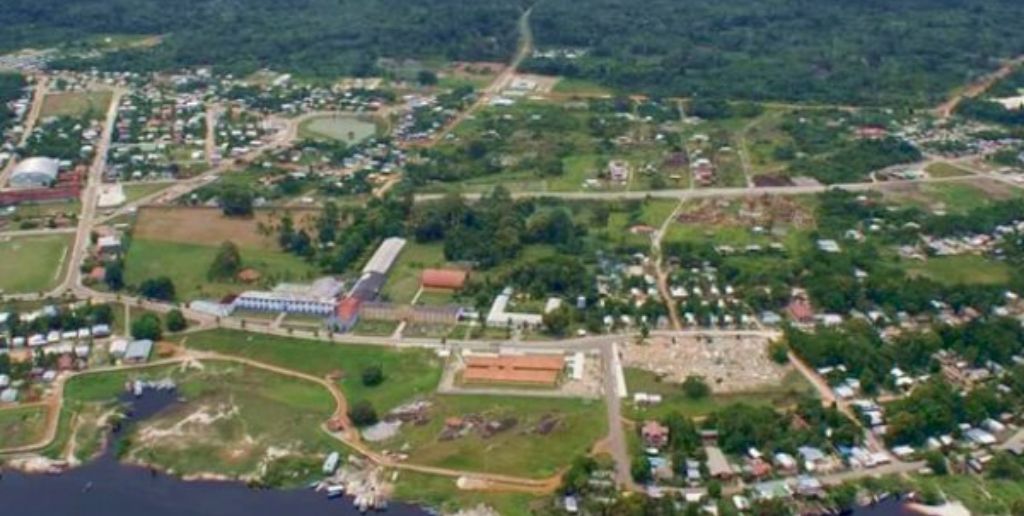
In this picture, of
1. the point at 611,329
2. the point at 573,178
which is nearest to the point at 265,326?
the point at 611,329

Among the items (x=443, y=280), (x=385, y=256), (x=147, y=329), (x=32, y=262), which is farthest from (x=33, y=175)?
(x=443, y=280)

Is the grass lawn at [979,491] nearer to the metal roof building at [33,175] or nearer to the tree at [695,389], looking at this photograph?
the tree at [695,389]

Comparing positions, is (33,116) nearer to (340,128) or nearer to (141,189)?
(141,189)

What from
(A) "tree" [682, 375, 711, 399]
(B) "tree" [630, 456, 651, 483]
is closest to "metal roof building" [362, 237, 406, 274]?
(A) "tree" [682, 375, 711, 399]

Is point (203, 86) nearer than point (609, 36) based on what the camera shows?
Yes

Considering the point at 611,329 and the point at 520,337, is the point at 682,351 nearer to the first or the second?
the point at 611,329

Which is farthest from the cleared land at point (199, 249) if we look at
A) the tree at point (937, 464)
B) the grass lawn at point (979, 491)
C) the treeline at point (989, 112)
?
the treeline at point (989, 112)
